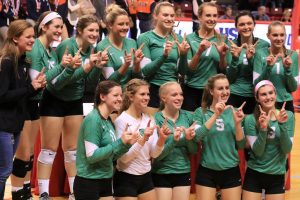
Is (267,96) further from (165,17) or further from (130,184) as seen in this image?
(130,184)

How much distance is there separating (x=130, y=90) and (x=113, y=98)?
0.34 meters

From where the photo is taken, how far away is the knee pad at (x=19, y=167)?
6.29 m

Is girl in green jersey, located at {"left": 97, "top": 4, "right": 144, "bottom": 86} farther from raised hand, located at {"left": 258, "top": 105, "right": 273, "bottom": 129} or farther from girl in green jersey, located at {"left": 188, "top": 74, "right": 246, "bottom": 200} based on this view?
raised hand, located at {"left": 258, "top": 105, "right": 273, "bottom": 129}

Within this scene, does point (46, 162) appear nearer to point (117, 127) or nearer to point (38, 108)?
point (38, 108)

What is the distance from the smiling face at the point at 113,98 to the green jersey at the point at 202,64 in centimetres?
131

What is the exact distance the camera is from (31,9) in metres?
11.7

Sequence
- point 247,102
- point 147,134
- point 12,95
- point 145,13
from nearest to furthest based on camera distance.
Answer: point 147,134
point 12,95
point 247,102
point 145,13

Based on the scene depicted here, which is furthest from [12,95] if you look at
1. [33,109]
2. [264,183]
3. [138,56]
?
[264,183]

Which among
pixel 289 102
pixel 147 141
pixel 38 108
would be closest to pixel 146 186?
pixel 147 141

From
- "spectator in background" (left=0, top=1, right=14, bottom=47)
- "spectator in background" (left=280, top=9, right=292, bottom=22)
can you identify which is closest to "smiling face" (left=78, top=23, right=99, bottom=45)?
"spectator in background" (left=0, top=1, right=14, bottom=47)

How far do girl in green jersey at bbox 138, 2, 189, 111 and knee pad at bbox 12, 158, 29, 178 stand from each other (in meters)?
1.26

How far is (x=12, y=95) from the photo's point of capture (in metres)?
5.42

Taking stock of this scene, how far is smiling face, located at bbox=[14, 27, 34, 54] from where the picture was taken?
220 inches

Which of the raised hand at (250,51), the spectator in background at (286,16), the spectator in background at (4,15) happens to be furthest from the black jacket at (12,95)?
the spectator in background at (286,16)
